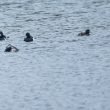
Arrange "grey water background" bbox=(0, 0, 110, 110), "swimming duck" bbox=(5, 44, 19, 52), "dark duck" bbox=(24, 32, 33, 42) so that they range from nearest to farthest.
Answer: "grey water background" bbox=(0, 0, 110, 110), "swimming duck" bbox=(5, 44, 19, 52), "dark duck" bbox=(24, 32, 33, 42)

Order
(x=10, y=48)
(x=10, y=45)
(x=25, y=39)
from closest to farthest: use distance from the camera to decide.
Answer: (x=10, y=48) < (x=10, y=45) < (x=25, y=39)

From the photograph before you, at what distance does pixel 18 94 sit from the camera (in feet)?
116

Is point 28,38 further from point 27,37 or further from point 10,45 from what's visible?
point 10,45

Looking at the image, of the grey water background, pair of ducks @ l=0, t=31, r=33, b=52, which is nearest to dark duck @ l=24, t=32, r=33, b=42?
pair of ducks @ l=0, t=31, r=33, b=52

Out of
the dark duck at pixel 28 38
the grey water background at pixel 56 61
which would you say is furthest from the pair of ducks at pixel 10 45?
the grey water background at pixel 56 61

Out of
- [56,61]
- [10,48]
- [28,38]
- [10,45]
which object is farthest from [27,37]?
[56,61]

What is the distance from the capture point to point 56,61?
41969 mm

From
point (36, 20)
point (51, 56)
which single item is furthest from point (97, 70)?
point (36, 20)

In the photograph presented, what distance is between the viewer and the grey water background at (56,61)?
34.2m

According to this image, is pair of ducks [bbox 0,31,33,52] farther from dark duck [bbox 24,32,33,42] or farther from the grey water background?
the grey water background

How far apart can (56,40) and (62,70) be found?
348 inches

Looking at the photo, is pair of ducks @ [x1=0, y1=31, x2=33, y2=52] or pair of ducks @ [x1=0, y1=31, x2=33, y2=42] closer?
pair of ducks @ [x1=0, y1=31, x2=33, y2=52]

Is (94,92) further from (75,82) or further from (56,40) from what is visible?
(56,40)

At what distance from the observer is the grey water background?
34.2 meters
